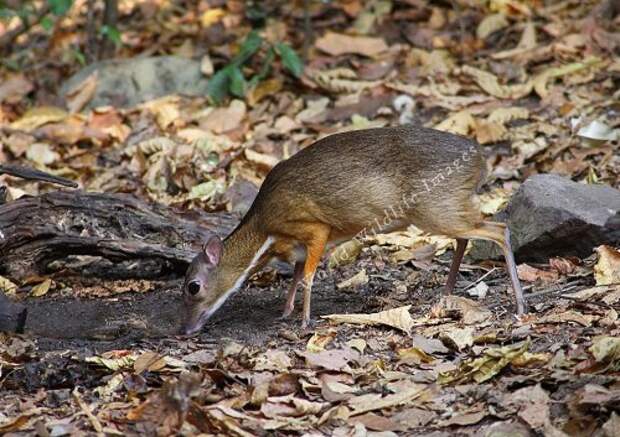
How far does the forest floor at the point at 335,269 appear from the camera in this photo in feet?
15.4

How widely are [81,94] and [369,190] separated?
557 cm

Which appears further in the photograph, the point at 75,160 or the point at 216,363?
the point at 75,160

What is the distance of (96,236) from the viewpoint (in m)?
7.11

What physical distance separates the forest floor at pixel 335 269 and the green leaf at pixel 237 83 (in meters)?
0.11

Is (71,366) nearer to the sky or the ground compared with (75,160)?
nearer to the sky

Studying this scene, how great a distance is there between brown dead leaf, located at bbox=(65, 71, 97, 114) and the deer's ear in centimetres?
492

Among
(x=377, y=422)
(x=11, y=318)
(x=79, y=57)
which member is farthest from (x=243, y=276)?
(x=79, y=57)

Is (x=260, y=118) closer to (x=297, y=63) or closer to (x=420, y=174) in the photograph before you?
(x=297, y=63)

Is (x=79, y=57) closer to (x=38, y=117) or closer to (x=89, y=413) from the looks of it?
(x=38, y=117)

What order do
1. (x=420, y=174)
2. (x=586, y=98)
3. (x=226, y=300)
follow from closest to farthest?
(x=420, y=174) < (x=226, y=300) < (x=586, y=98)

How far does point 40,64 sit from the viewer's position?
1241 centimetres

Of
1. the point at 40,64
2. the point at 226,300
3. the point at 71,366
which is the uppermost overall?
the point at 71,366

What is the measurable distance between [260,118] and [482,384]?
5921mm

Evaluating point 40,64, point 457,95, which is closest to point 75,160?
point 40,64
